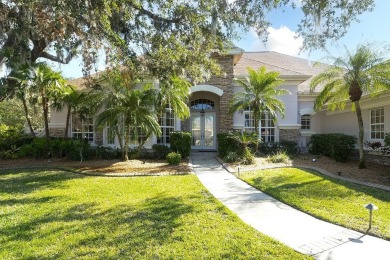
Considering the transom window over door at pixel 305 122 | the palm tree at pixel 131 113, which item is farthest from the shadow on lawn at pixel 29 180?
the transom window over door at pixel 305 122

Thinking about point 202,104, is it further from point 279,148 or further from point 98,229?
point 98,229

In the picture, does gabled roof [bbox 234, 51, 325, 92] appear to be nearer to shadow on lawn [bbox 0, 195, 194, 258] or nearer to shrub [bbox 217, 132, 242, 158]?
shrub [bbox 217, 132, 242, 158]

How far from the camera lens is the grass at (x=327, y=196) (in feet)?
20.4

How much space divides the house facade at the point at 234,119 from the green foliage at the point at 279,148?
863 mm

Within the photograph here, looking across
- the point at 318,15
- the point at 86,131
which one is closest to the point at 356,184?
the point at 318,15

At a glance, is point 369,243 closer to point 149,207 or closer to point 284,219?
point 284,219

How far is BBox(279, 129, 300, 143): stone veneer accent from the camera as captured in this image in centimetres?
1894

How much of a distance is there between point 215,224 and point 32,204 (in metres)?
4.69

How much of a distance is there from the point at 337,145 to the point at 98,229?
13480mm

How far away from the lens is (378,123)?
1527cm

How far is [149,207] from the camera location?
7.09 meters

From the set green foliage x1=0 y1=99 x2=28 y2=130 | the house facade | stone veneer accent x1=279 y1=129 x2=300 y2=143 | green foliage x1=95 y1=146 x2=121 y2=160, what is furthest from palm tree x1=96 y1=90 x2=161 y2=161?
green foliage x1=0 y1=99 x2=28 y2=130

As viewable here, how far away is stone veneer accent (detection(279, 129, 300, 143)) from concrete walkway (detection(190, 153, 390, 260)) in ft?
34.1

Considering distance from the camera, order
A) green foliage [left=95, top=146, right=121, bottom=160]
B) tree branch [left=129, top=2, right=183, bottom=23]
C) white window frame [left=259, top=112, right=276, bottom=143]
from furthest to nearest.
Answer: white window frame [left=259, top=112, right=276, bottom=143] → green foliage [left=95, top=146, right=121, bottom=160] → tree branch [left=129, top=2, right=183, bottom=23]
